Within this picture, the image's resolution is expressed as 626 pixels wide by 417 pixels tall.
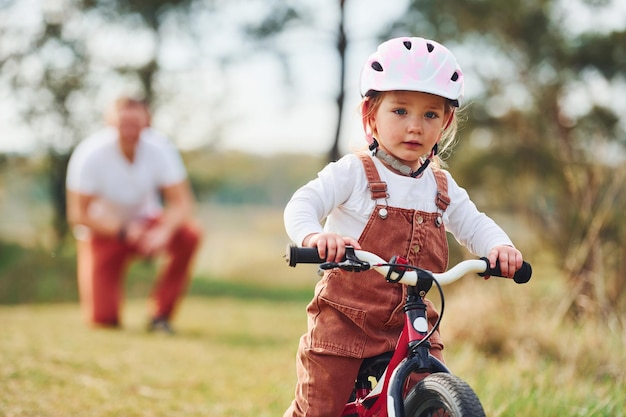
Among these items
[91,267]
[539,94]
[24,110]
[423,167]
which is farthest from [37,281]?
[423,167]

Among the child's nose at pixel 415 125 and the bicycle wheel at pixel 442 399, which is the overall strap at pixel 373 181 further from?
the bicycle wheel at pixel 442 399

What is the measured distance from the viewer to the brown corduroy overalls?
8.02ft

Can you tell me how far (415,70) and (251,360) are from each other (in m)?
3.42

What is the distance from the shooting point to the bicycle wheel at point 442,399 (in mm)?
1953

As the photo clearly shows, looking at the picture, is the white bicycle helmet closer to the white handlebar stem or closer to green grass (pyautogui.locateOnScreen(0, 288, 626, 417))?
the white handlebar stem

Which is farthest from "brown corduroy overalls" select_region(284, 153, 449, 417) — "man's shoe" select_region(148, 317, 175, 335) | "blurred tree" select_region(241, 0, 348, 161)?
"blurred tree" select_region(241, 0, 348, 161)

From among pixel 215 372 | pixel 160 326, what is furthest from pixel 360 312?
pixel 160 326

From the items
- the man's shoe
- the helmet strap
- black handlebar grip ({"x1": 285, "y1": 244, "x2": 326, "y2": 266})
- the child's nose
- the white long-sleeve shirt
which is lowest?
the man's shoe

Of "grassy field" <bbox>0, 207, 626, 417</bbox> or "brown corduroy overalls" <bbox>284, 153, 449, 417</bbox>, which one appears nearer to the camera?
"brown corduroy overalls" <bbox>284, 153, 449, 417</bbox>

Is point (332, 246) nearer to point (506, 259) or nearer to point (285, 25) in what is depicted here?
point (506, 259)

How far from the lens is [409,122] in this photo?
2498mm

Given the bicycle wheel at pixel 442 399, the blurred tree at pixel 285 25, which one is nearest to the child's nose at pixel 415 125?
the bicycle wheel at pixel 442 399

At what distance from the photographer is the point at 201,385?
448cm

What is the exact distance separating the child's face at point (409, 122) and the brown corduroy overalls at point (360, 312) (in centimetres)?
14
